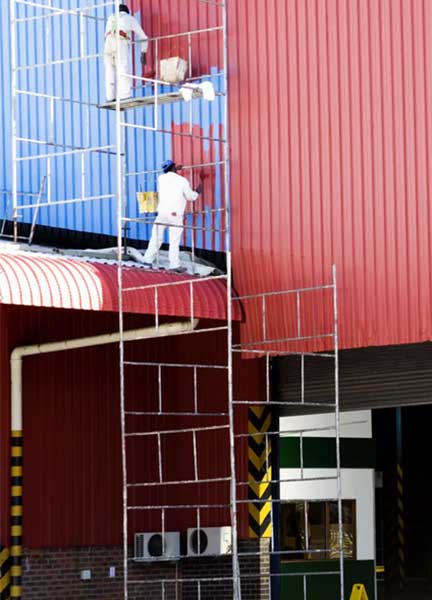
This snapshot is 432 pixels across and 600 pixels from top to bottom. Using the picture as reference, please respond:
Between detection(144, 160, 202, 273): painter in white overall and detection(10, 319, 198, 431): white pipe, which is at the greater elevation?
detection(144, 160, 202, 273): painter in white overall

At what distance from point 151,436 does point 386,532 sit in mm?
14079

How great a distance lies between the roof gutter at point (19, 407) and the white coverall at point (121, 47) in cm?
362

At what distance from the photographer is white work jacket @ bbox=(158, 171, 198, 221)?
21.2 meters

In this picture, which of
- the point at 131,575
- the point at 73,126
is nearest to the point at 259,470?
the point at 131,575

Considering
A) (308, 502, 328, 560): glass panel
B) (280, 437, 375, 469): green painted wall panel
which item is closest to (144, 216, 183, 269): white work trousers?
(280, 437, 375, 469): green painted wall panel

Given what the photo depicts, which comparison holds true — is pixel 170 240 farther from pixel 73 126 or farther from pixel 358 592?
pixel 358 592

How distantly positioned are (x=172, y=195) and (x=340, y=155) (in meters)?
2.43

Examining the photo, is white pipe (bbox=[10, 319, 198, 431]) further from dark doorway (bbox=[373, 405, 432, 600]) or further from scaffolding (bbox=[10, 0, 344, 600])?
dark doorway (bbox=[373, 405, 432, 600])

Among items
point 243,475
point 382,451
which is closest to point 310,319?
point 243,475

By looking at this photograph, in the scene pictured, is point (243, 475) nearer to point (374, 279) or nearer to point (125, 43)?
point (374, 279)

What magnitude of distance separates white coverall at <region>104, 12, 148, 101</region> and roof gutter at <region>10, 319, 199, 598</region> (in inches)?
142

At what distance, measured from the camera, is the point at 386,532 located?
36312mm

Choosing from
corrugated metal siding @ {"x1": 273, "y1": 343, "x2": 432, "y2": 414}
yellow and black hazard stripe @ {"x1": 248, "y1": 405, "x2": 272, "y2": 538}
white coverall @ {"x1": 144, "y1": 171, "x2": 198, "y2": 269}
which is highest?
white coverall @ {"x1": 144, "y1": 171, "x2": 198, "y2": 269}

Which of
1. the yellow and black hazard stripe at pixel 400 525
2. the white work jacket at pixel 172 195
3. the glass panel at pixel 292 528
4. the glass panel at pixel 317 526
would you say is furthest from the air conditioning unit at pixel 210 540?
the yellow and black hazard stripe at pixel 400 525
